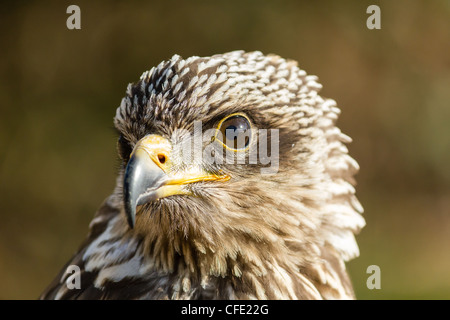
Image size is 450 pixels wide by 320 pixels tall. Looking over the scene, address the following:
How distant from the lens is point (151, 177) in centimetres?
243

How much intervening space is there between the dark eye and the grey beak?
336mm

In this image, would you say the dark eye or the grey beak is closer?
the grey beak

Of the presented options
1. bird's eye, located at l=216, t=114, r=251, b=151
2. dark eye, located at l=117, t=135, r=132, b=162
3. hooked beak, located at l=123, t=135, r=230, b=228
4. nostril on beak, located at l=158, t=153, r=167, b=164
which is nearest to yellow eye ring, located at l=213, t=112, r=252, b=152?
bird's eye, located at l=216, t=114, r=251, b=151

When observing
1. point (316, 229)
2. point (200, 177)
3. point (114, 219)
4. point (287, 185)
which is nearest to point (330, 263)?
point (316, 229)

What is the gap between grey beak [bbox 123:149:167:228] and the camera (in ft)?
7.69

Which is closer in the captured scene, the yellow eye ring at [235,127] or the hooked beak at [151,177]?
the hooked beak at [151,177]

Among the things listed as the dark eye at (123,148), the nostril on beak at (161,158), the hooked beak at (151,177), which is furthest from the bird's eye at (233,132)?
the dark eye at (123,148)

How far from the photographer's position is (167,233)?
8.82 ft

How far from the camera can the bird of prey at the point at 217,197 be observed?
263cm

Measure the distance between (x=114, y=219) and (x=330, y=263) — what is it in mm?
1138

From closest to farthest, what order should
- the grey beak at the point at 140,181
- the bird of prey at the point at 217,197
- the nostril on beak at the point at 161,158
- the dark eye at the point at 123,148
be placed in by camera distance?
the grey beak at the point at 140,181 < the nostril on beak at the point at 161,158 < the bird of prey at the point at 217,197 < the dark eye at the point at 123,148

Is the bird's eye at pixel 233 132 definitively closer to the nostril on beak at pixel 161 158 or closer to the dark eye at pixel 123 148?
the nostril on beak at pixel 161 158

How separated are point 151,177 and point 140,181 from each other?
0.22 feet

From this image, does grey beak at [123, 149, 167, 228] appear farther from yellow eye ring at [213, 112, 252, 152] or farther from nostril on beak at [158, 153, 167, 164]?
yellow eye ring at [213, 112, 252, 152]
